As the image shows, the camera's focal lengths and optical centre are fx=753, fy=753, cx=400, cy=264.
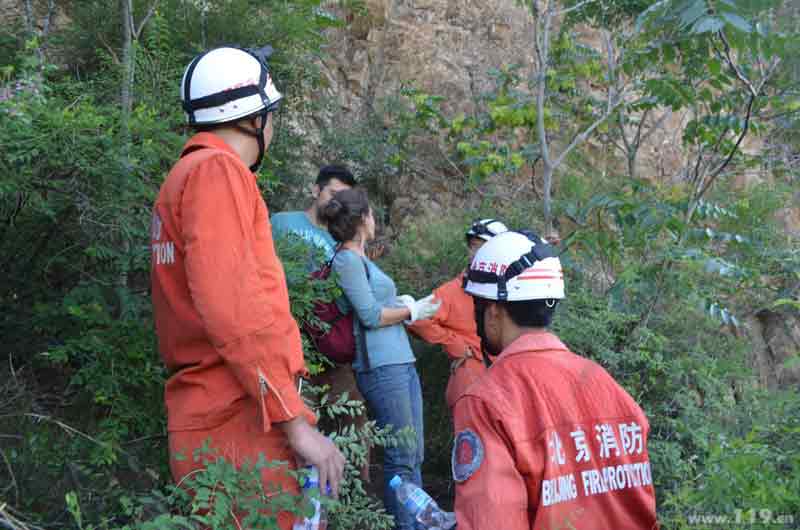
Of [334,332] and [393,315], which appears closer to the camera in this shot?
[334,332]

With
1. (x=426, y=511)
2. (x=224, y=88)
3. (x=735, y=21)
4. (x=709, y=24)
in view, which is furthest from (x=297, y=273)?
(x=735, y=21)

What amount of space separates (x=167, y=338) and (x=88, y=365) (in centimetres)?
116

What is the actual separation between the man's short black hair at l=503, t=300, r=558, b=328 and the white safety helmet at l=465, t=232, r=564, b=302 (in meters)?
0.02

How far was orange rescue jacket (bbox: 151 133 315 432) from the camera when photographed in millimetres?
2104

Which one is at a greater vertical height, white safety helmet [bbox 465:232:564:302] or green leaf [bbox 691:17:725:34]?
green leaf [bbox 691:17:725:34]

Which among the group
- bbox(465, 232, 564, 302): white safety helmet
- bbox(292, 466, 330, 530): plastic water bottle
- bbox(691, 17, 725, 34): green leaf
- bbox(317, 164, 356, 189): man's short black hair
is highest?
bbox(691, 17, 725, 34): green leaf

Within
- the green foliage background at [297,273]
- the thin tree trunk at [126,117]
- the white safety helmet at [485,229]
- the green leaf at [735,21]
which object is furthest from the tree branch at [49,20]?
the green leaf at [735,21]

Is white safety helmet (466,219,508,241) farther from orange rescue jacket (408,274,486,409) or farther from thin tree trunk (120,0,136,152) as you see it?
thin tree trunk (120,0,136,152)

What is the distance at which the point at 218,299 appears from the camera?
2.09 metres

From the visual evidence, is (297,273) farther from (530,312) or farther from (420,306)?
(420,306)

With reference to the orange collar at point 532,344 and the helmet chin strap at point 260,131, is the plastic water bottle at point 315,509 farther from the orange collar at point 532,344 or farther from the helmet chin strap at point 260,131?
the helmet chin strap at point 260,131

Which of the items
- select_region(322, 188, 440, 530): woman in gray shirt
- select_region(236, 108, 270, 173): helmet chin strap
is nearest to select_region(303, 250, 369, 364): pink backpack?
select_region(322, 188, 440, 530): woman in gray shirt

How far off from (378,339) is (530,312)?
2.04 metres

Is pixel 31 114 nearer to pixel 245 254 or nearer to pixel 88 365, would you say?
pixel 88 365
